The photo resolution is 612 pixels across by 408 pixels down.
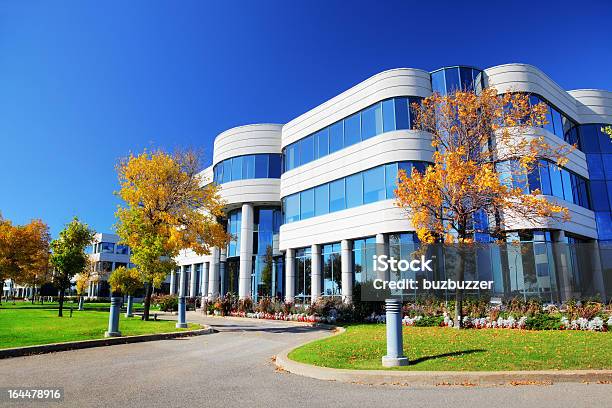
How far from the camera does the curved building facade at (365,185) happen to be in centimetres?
2580

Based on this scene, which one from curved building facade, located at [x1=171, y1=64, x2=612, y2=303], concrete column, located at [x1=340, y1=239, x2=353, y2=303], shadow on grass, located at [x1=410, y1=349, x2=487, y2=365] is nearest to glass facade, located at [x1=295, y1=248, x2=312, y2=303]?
curved building facade, located at [x1=171, y1=64, x2=612, y2=303]

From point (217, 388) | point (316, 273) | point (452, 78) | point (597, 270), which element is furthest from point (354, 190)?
point (217, 388)

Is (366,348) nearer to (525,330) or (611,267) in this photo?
(525,330)

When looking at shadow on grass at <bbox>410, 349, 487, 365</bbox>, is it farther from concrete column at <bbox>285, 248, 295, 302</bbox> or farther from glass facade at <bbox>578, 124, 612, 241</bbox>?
glass facade at <bbox>578, 124, 612, 241</bbox>

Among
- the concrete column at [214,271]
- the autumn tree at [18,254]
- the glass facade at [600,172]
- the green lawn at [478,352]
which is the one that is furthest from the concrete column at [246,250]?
the glass facade at [600,172]

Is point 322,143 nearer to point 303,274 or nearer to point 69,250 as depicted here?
point 303,274

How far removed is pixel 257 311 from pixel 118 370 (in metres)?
20.0

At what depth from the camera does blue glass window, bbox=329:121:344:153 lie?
3081cm

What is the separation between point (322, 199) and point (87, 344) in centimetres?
1996

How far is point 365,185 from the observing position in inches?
1099

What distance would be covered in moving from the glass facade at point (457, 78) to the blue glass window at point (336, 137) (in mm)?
6798

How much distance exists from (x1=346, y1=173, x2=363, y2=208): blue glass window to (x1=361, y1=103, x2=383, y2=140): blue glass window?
2.69 metres

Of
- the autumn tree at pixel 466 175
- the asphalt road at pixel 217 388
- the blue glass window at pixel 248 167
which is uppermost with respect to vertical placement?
the blue glass window at pixel 248 167

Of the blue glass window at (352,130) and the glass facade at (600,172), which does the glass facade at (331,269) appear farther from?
the glass facade at (600,172)
